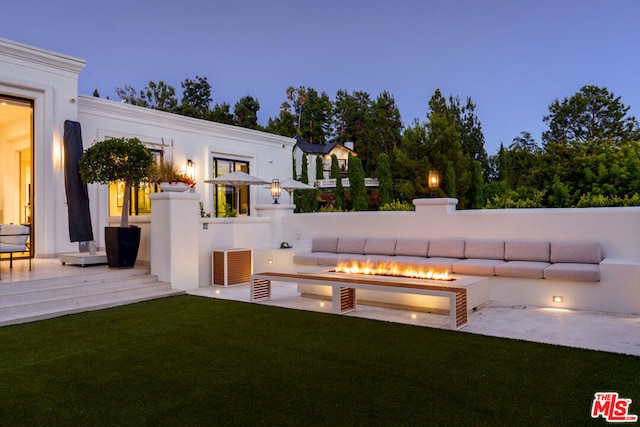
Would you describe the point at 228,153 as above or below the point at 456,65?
below

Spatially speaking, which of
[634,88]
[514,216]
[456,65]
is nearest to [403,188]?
[456,65]

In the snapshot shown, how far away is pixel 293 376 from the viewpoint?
131 inches

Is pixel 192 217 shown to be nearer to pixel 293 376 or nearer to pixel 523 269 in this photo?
pixel 293 376

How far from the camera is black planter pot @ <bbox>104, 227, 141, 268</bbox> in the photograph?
24.1 feet

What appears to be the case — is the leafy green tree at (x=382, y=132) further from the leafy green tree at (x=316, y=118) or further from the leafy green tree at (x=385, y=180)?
the leafy green tree at (x=385, y=180)

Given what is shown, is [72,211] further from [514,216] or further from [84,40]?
[84,40]

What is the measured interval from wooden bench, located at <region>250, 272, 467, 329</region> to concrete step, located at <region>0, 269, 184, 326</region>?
4.96ft

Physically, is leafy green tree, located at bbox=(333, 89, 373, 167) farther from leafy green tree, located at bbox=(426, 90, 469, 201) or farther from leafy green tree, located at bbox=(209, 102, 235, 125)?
leafy green tree, located at bbox=(426, 90, 469, 201)

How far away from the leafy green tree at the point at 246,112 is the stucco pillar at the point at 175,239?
2616 cm

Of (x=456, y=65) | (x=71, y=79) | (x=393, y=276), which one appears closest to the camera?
(x=393, y=276)

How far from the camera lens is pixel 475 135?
75.5 ft

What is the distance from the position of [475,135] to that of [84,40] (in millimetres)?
20172

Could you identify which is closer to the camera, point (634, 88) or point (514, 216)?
point (514, 216)

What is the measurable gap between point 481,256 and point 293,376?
425 centimetres
